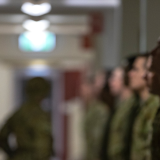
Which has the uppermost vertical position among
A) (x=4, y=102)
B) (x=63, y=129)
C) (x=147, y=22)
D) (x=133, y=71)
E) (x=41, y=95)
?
(x=147, y=22)

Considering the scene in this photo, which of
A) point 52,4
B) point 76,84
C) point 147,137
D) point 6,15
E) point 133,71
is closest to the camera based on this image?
point 147,137

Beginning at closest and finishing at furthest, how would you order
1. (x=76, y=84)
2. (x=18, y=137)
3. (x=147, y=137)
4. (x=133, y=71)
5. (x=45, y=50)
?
(x=147, y=137) → (x=133, y=71) → (x=18, y=137) → (x=45, y=50) → (x=76, y=84)

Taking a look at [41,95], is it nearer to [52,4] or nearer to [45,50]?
[52,4]

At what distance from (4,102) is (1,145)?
5.26 meters

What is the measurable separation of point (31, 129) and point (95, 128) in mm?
881

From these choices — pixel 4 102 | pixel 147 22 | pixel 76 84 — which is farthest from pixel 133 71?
pixel 76 84

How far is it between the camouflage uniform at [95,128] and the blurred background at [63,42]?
1.08ft

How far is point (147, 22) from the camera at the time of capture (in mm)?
1819

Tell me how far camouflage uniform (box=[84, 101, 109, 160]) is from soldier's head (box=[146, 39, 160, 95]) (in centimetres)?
236

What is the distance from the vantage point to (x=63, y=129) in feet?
33.0

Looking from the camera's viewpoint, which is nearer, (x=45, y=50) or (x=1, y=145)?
(x=1, y=145)

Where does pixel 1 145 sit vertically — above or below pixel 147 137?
below

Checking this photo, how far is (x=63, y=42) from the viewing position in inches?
312

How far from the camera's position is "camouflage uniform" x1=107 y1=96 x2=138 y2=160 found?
Result: 2.58m
